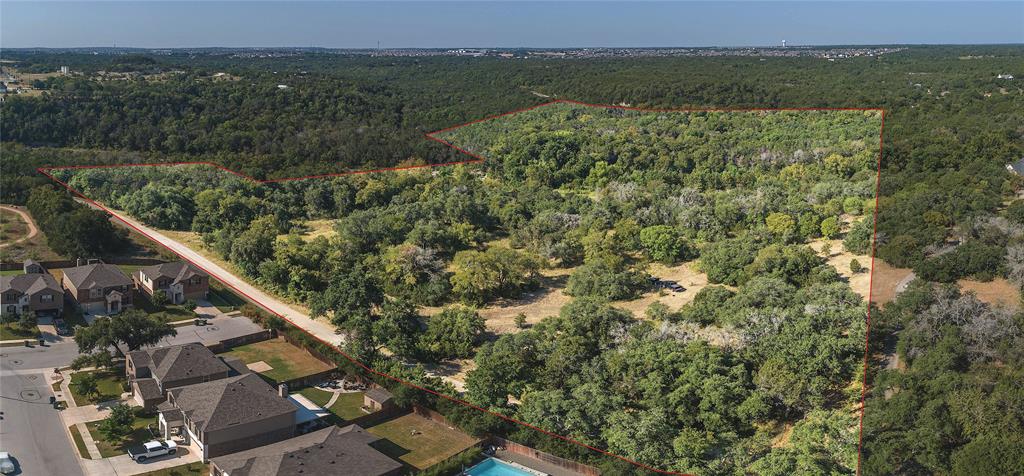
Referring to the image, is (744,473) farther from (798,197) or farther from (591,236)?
(798,197)

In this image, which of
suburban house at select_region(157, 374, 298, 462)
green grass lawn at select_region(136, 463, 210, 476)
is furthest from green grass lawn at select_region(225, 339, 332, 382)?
green grass lawn at select_region(136, 463, 210, 476)

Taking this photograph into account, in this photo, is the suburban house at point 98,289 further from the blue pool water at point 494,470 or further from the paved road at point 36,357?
the blue pool water at point 494,470

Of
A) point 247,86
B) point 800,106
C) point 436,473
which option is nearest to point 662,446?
point 436,473

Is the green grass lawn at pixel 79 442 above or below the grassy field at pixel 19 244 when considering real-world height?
below

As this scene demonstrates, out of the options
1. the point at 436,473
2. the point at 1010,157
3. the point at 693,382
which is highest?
the point at 1010,157

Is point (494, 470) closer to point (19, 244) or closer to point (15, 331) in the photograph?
point (15, 331)

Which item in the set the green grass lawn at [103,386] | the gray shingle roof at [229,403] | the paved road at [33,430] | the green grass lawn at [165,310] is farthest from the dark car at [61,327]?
the gray shingle roof at [229,403]

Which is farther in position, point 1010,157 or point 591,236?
point 1010,157
